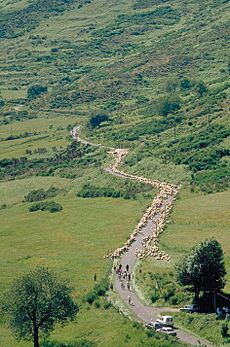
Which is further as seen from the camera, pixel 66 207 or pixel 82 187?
pixel 82 187

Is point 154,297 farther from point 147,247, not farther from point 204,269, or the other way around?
point 147,247

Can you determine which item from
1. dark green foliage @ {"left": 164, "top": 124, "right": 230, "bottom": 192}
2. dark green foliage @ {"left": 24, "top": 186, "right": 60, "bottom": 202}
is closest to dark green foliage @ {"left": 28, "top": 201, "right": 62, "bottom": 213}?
dark green foliage @ {"left": 24, "top": 186, "right": 60, "bottom": 202}

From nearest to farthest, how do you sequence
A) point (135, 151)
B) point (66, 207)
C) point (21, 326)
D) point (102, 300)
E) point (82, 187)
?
1. point (21, 326)
2. point (102, 300)
3. point (66, 207)
4. point (82, 187)
5. point (135, 151)

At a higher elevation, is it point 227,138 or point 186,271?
point 186,271

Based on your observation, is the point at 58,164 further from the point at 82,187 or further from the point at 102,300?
the point at 102,300

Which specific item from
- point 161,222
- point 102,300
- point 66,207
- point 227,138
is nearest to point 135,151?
point 227,138

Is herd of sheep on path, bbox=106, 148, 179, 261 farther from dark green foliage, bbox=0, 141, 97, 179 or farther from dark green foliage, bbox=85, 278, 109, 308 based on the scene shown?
dark green foliage, bbox=0, 141, 97, 179
